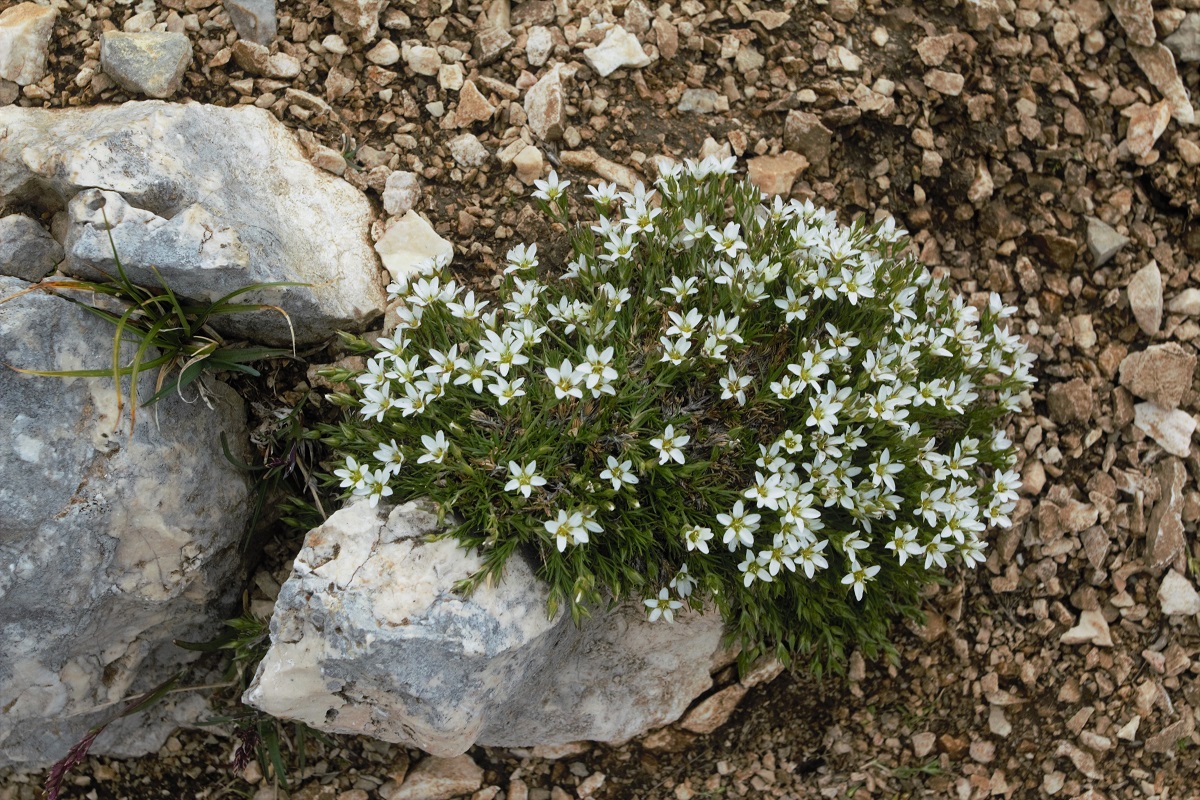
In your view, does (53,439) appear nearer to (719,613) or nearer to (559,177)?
(559,177)

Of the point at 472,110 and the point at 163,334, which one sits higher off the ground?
the point at 472,110

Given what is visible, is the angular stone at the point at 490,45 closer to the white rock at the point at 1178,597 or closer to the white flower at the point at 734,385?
the white flower at the point at 734,385

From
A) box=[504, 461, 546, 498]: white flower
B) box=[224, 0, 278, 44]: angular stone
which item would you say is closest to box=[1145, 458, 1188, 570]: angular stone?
box=[504, 461, 546, 498]: white flower

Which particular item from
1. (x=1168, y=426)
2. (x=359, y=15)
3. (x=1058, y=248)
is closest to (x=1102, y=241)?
(x=1058, y=248)

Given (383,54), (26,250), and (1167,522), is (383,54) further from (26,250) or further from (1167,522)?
(1167,522)

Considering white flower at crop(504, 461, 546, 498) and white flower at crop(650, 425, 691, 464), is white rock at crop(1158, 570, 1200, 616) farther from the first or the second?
white flower at crop(504, 461, 546, 498)

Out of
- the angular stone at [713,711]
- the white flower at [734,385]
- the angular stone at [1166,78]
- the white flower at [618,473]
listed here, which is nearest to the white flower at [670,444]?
the white flower at [618,473]

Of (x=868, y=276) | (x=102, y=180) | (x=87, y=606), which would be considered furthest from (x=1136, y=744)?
(x=102, y=180)
